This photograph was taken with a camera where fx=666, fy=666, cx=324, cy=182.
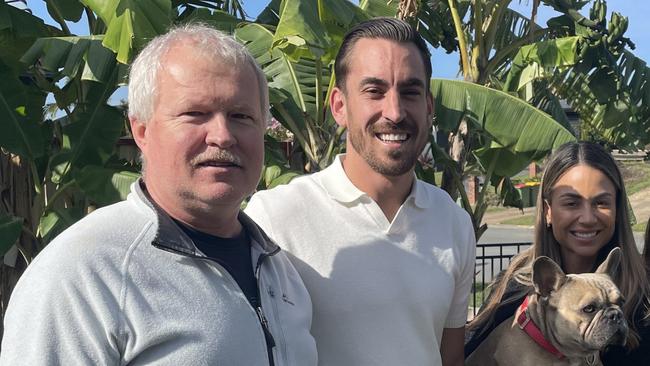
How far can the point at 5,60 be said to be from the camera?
6516 millimetres

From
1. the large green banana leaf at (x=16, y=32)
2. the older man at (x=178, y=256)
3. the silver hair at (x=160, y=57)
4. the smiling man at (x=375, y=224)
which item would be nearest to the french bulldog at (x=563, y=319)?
the smiling man at (x=375, y=224)

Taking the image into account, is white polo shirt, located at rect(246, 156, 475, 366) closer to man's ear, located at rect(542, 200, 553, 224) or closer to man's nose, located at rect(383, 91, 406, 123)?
man's nose, located at rect(383, 91, 406, 123)

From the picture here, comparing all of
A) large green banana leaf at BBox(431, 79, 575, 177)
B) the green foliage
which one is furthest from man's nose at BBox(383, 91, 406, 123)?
large green banana leaf at BBox(431, 79, 575, 177)

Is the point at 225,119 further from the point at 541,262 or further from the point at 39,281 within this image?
the point at 541,262

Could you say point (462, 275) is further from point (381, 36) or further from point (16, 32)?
point (16, 32)

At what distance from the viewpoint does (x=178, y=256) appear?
169cm

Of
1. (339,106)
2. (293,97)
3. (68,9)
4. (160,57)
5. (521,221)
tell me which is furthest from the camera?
(521,221)

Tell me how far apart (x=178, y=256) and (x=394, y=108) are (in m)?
1.05

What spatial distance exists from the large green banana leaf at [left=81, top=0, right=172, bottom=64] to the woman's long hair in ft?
10.5

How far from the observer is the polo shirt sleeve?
265 cm

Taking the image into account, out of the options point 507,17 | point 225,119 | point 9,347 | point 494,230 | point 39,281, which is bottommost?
point 494,230

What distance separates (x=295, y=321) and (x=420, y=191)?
0.88 metres

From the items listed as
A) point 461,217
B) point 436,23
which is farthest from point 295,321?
point 436,23

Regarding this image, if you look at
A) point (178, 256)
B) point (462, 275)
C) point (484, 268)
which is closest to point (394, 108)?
point (462, 275)
